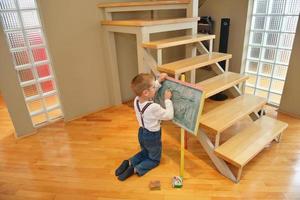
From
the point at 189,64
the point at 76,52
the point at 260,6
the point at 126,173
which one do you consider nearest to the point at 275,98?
the point at 260,6

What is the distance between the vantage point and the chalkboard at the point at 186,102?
1.43 m

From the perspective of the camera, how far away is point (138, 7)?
2195 millimetres

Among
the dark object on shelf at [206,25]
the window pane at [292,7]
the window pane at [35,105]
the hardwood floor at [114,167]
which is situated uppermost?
the window pane at [292,7]

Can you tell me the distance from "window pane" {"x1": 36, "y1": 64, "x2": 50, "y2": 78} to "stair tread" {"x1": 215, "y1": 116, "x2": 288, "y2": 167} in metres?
1.95

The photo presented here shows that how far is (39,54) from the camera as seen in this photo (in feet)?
7.71

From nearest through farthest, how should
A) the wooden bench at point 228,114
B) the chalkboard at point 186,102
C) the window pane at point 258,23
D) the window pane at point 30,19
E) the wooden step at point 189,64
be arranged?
the chalkboard at point 186,102
the wooden bench at point 228,114
the wooden step at point 189,64
the window pane at point 30,19
the window pane at point 258,23

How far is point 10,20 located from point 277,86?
3.02 m

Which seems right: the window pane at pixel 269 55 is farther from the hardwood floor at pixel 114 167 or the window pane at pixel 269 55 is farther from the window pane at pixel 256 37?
the hardwood floor at pixel 114 167

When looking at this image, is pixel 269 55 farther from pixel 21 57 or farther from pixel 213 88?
pixel 21 57

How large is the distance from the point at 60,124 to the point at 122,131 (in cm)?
78

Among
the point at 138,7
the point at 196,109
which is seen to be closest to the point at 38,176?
the point at 196,109

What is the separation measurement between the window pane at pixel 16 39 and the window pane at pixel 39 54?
0.13 m

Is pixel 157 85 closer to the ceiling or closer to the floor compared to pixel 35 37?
closer to the floor

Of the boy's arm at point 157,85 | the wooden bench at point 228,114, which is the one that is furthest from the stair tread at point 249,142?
the boy's arm at point 157,85
